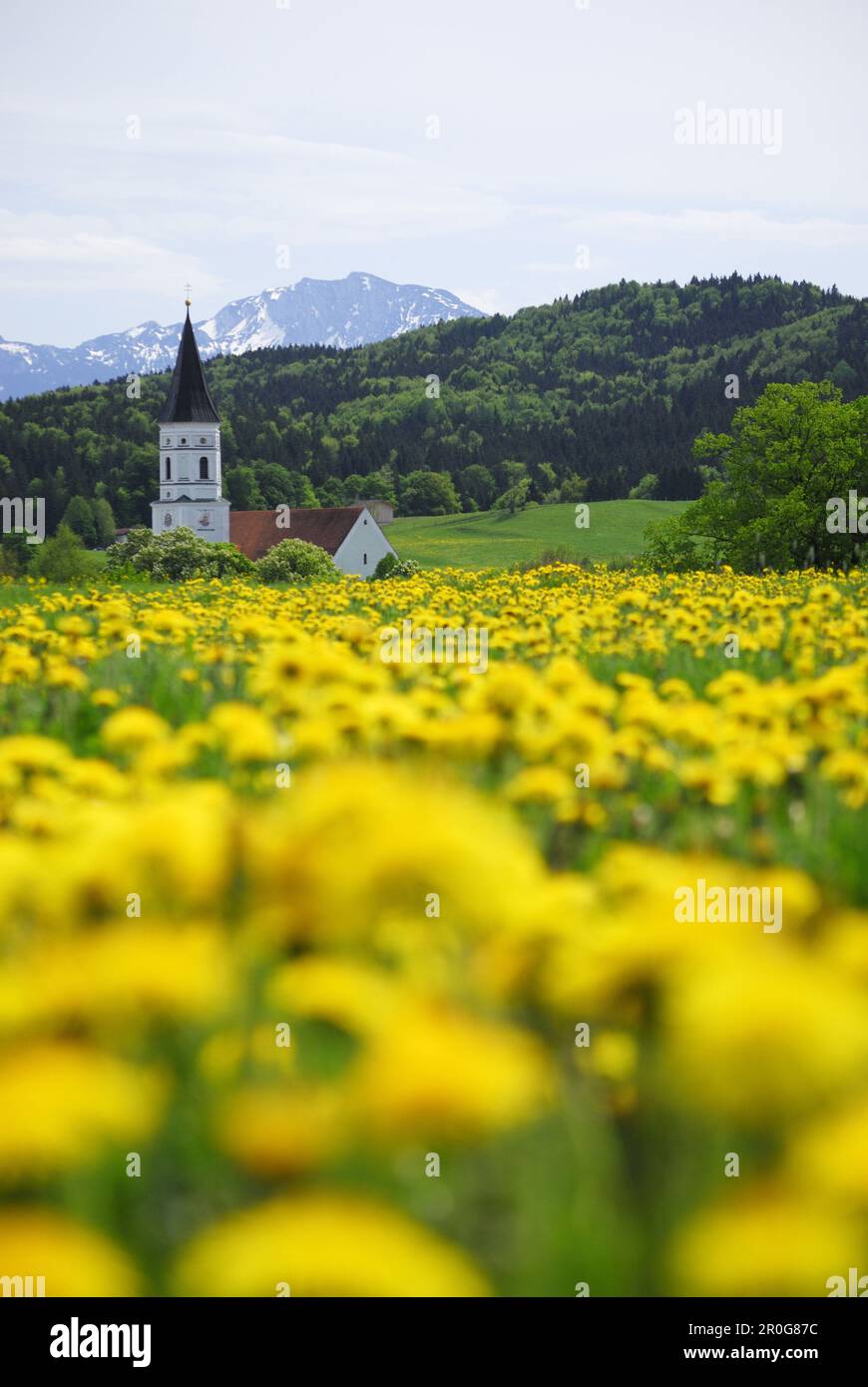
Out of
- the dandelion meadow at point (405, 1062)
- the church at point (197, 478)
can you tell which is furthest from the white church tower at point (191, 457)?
the dandelion meadow at point (405, 1062)

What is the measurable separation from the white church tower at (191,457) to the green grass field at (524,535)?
67.7 feet

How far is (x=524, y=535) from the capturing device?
108562 millimetres

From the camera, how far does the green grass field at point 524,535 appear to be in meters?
90.2

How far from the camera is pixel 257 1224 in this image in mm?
1350

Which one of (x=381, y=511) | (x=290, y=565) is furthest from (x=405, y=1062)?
(x=381, y=511)

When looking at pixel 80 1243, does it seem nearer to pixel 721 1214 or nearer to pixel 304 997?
pixel 304 997

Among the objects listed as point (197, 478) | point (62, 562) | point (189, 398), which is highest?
point (189, 398)

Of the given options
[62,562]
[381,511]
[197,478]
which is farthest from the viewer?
[381,511]

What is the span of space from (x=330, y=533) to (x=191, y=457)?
83.3 ft

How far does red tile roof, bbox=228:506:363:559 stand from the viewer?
10750 cm

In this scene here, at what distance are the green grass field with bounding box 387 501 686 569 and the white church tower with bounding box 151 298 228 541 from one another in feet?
67.7

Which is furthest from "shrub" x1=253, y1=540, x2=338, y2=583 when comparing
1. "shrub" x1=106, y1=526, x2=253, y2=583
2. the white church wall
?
the white church wall

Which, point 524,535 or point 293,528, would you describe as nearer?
point 524,535

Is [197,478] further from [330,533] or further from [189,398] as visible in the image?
[330,533]
